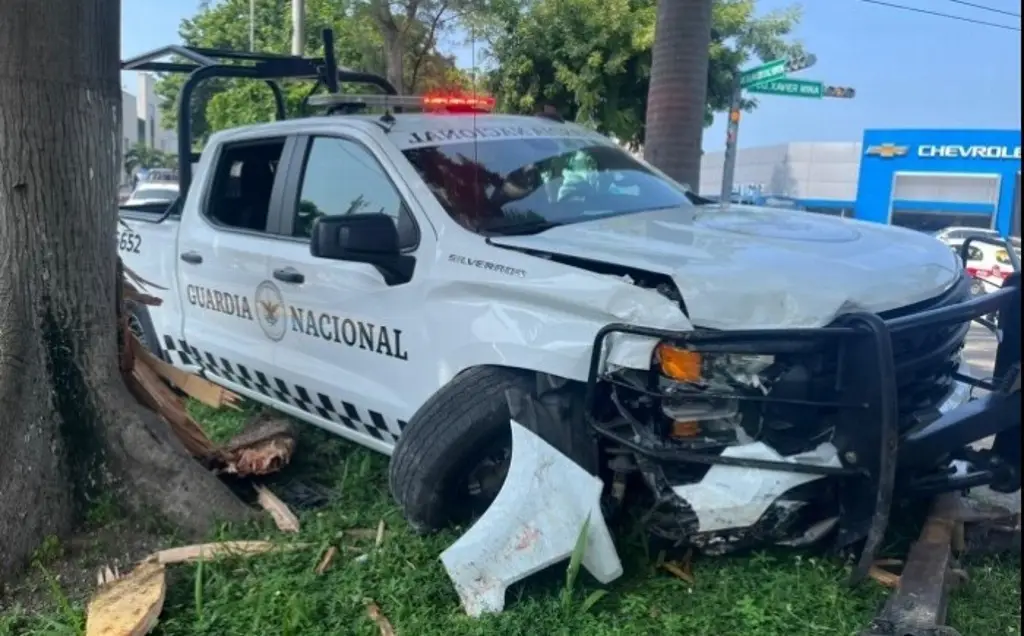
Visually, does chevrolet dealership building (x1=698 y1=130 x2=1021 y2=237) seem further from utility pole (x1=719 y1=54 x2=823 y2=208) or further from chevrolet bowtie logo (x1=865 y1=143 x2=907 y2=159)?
utility pole (x1=719 y1=54 x2=823 y2=208)

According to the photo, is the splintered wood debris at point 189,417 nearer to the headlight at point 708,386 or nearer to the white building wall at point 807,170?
the headlight at point 708,386

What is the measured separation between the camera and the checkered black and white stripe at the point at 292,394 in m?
4.22

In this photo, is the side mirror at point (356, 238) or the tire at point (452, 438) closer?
the tire at point (452, 438)

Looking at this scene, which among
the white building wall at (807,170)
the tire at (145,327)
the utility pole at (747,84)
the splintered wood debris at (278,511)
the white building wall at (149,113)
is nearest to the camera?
the splintered wood debris at (278,511)

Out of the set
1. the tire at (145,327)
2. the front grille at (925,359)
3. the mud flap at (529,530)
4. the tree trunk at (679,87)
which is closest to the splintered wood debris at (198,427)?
the mud flap at (529,530)

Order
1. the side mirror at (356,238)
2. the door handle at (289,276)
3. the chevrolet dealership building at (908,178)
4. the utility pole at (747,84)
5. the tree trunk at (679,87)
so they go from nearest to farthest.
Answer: the side mirror at (356,238)
the door handle at (289,276)
the tree trunk at (679,87)
the utility pole at (747,84)
the chevrolet dealership building at (908,178)

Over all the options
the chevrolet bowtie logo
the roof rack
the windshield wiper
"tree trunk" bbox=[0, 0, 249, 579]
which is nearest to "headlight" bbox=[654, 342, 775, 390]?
the windshield wiper

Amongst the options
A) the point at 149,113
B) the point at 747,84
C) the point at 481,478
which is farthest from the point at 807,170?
the point at 149,113

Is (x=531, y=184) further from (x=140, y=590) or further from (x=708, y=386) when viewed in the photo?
(x=140, y=590)

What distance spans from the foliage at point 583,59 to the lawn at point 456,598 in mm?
11173

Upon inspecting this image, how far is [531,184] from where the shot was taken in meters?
4.25

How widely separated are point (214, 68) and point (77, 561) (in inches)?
112

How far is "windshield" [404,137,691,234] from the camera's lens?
4.02 metres

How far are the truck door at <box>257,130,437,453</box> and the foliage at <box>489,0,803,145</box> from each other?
9672mm
